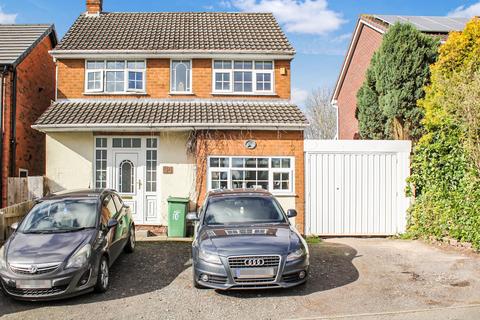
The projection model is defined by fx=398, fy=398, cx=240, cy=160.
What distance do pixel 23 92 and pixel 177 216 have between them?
287 inches

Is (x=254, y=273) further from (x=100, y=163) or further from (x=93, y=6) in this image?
A: (x=93, y=6)

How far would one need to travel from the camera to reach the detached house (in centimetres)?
1182

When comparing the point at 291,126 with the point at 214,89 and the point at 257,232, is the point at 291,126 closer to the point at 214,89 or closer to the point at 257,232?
the point at 214,89

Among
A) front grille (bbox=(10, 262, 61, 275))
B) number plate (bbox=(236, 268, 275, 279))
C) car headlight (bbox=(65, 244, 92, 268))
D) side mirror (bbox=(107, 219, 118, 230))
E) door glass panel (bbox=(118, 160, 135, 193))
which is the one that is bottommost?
number plate (bbox=(236, 268, 275, 279))

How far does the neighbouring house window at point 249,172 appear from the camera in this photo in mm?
11875

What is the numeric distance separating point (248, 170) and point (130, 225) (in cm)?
408

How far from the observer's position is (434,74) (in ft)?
36.4

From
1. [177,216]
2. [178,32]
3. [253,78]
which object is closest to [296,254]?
[177,216]

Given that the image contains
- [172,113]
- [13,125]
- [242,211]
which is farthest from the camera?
[13,125]

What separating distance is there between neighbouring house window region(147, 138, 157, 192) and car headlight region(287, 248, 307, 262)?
270 inches

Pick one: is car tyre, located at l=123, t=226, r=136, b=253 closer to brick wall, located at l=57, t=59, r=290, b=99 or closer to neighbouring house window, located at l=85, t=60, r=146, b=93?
brick wall, located at l=57, t=59, r=290, b=99

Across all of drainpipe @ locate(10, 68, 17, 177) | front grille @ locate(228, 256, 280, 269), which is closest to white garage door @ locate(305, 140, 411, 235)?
front grille @ locate(228, 256, 280, 269)

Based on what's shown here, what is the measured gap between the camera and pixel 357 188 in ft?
37.6

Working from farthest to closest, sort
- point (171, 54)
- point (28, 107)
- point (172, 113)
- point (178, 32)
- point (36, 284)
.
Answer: point (178, 32)
point (28, 107)
point (171, 54)
point (172, 113)
point (36, 284)
